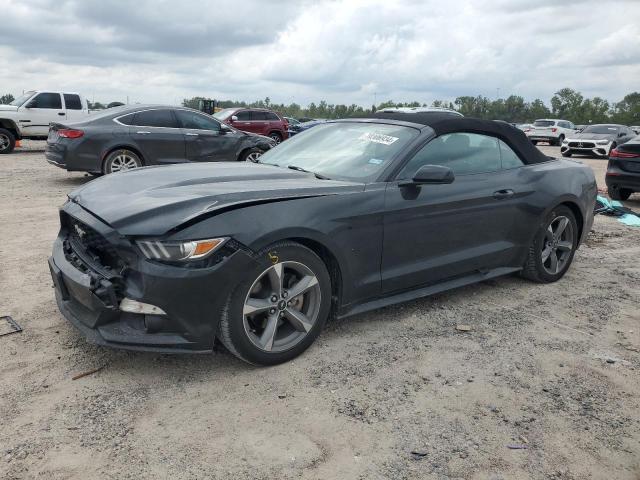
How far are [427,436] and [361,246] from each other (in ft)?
4.25

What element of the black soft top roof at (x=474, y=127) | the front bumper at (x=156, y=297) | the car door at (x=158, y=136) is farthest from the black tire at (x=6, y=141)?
the front bumper at (x=156, y=297)


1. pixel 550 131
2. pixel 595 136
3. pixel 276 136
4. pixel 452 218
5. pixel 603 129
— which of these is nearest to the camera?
pixel 452 218

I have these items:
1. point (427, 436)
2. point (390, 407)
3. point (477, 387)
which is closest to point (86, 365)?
point (390, 407)

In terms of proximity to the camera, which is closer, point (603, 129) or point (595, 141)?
point (595, 141)

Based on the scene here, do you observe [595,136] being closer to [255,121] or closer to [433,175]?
[255,121]

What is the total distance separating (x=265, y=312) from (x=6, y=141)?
1651 cm

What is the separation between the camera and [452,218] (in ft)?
13.5

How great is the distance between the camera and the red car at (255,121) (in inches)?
765

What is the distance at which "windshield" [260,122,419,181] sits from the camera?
3923 mm

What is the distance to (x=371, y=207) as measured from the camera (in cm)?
362

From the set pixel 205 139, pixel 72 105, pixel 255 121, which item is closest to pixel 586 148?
pixel 255 121

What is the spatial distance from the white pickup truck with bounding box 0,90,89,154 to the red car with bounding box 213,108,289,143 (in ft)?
15.6

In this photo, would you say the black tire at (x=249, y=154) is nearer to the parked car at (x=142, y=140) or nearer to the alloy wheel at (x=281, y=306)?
the parked car at (x=142, y=140)

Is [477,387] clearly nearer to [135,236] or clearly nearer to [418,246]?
[418,246]
